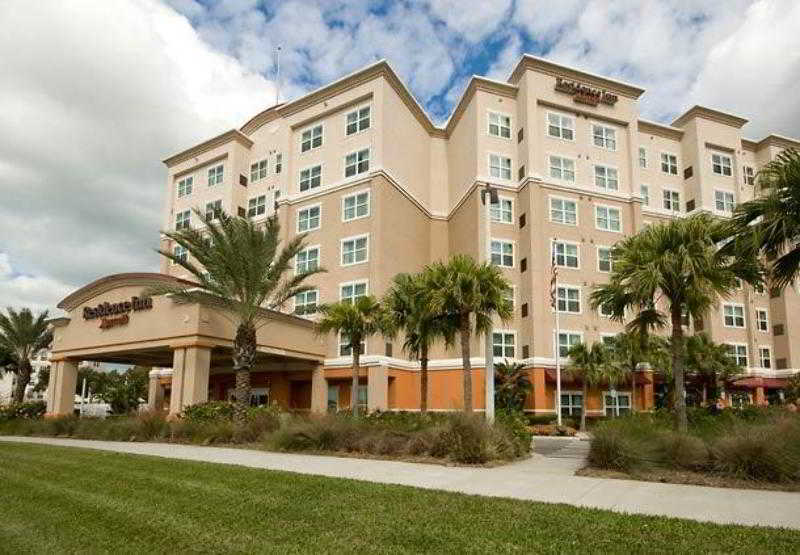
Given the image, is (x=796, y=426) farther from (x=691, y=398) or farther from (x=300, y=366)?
(x=691, y=398)

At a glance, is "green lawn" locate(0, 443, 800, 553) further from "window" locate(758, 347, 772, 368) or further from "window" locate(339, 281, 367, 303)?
"window" locate(758, 347, 772, 368)

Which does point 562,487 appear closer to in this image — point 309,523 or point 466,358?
point 309,523

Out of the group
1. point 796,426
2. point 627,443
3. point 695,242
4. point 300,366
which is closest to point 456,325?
point 695,242

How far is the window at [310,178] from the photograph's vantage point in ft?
142

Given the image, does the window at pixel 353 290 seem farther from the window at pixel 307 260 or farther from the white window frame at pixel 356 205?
the white window frame at pixel 356 205

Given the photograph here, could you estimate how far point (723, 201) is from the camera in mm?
48531

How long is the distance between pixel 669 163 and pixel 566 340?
19.7m

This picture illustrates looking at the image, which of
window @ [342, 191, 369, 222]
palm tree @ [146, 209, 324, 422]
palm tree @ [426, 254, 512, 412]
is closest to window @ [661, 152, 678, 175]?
window @ [342, 191, 369, 222]

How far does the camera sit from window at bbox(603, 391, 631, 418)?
3938cm

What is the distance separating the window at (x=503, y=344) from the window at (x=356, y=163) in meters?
14.0

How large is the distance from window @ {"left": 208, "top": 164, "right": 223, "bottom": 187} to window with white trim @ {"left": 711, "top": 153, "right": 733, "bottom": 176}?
39736 millimetres

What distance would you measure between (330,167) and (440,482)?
33761 millimetres

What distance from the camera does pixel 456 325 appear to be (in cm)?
2423

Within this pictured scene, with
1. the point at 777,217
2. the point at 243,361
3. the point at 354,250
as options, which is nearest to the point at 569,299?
the point at 354,250
